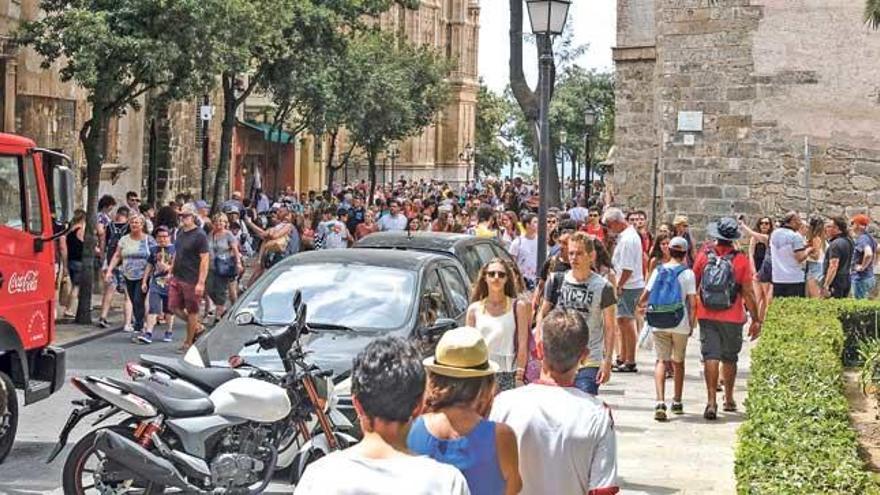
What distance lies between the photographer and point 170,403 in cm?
725

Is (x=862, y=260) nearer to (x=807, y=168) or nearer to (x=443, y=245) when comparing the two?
(x=807, y=168)

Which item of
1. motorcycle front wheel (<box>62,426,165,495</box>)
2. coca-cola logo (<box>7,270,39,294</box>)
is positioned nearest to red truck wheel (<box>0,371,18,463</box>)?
coca-cola logo (<box>7,270,39,294</box>)

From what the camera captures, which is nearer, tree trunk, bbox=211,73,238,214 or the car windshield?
the car windshield

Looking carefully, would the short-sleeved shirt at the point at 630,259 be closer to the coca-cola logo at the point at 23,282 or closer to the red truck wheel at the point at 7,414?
the coca-cola logo at the point at 23,282

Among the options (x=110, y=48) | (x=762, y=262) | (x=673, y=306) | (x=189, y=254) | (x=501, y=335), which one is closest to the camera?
(x=501, y=335)

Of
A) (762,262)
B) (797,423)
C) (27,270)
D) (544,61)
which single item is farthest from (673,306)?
(762,262)

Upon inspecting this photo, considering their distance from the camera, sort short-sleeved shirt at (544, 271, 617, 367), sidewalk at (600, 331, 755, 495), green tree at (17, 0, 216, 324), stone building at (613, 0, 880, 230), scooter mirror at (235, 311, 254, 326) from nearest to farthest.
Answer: scooter mirror at (235, 311, 254, 326) < short-sleeved shirt at (544, 271, 617, 367) < sidewalk at (600, 331, 755, 495) < green tree at (17, 0, 216, 324) < stone building at (613, 0, 880, 230)

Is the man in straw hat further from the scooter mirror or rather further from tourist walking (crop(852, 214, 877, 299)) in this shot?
tourist walking (crop(852, 214, 877, 299))

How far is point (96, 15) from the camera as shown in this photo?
17.3 meters

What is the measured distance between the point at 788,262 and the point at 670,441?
244 inches

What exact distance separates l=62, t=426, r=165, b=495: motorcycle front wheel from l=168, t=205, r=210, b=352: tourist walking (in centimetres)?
716

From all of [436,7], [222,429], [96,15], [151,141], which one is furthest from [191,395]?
[436,7]

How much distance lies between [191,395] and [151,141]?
2620 centimetres

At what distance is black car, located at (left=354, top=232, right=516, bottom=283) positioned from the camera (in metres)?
12.6
